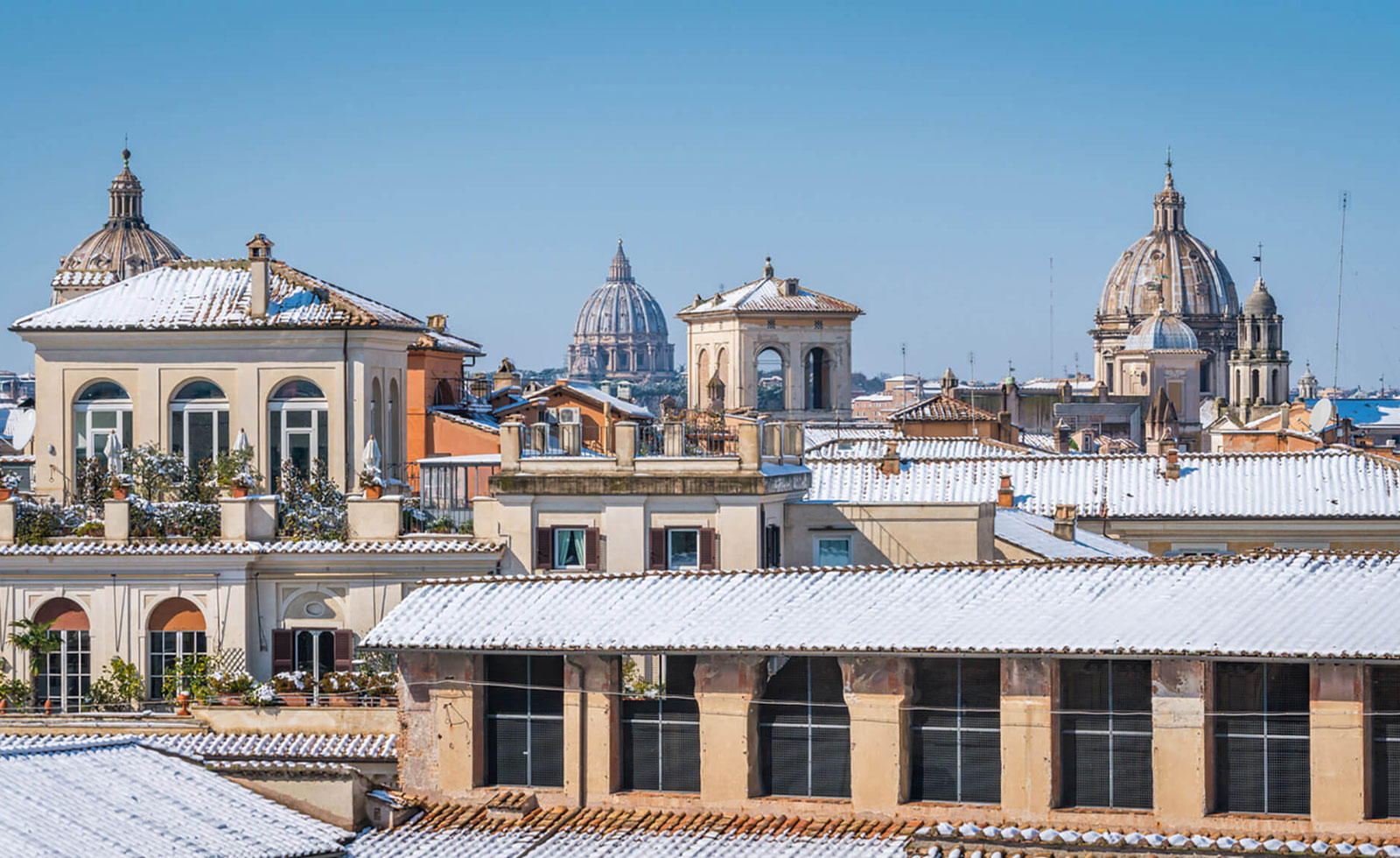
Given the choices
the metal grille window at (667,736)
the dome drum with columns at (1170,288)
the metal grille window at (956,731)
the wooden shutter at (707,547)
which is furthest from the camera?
the dome drum with columns at (1170,288)

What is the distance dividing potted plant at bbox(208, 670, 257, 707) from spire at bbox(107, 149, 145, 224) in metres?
87.1

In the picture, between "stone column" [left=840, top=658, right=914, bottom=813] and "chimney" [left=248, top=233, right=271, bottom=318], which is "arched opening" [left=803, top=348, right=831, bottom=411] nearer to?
"chimney" [left=248, top=233, right=271, bottom=318]

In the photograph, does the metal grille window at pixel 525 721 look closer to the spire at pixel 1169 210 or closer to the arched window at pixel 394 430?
the arched window at pixel 394 430

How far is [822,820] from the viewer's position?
23.0 meters

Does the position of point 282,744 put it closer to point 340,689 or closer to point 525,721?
point 340,689

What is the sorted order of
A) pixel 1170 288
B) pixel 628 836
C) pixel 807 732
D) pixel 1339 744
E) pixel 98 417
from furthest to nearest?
pixel 1170 288 → pixel 98 417 → pixel 807 732 → pixel 628 836 → pixel 1339 744

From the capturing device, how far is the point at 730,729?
2338cm

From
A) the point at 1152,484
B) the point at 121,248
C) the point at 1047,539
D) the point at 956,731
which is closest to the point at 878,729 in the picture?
the point at 956,731

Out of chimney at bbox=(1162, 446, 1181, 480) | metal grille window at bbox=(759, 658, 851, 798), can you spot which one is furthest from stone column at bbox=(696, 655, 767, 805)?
chimney at bbox=(1162, 446, 1181, 480)

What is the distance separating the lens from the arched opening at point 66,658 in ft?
102

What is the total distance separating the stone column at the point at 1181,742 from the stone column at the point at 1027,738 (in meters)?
1.02

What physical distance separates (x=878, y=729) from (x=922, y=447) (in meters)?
31.1

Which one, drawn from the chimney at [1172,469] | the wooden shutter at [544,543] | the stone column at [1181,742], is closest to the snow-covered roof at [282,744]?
the wooden shutter at [544,543]

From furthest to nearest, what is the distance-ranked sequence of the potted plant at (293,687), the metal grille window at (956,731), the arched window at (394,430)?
the arched window at (394,430) → the potted plant at (293,687) → the metal grille window at (956,731)
